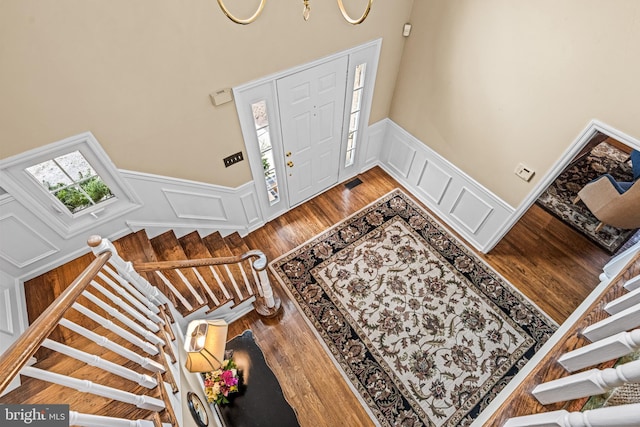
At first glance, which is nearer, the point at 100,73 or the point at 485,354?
the point at 100,73

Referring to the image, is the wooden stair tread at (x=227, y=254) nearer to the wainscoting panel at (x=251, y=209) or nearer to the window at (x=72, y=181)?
the wainscoting panel at (x=251, y=209)

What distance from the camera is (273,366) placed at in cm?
299

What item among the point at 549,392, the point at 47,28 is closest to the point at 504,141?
the point at 549,392

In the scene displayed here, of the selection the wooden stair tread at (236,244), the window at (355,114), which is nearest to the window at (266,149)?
the wooden stair tread at (236,244)

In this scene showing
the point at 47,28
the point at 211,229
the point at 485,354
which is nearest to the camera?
the point at 47,28

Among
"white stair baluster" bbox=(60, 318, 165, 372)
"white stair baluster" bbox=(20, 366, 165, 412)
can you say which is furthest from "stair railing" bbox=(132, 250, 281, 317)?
"white stair baluster" bbox=(20, 366, 165, 412)

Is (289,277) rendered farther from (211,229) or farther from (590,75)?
(590,75)

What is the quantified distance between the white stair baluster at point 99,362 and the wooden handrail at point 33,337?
0.15 feet

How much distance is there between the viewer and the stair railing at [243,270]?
87.4 inches

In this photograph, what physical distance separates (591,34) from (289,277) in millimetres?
3406

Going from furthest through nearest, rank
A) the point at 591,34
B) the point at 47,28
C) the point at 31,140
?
the point at 591,34 → the point at 31,140 → the point at 47,28

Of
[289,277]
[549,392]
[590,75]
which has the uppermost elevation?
[289,277]

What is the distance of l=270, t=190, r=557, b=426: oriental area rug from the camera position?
9.50 feet

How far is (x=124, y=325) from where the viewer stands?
7.10 feet
